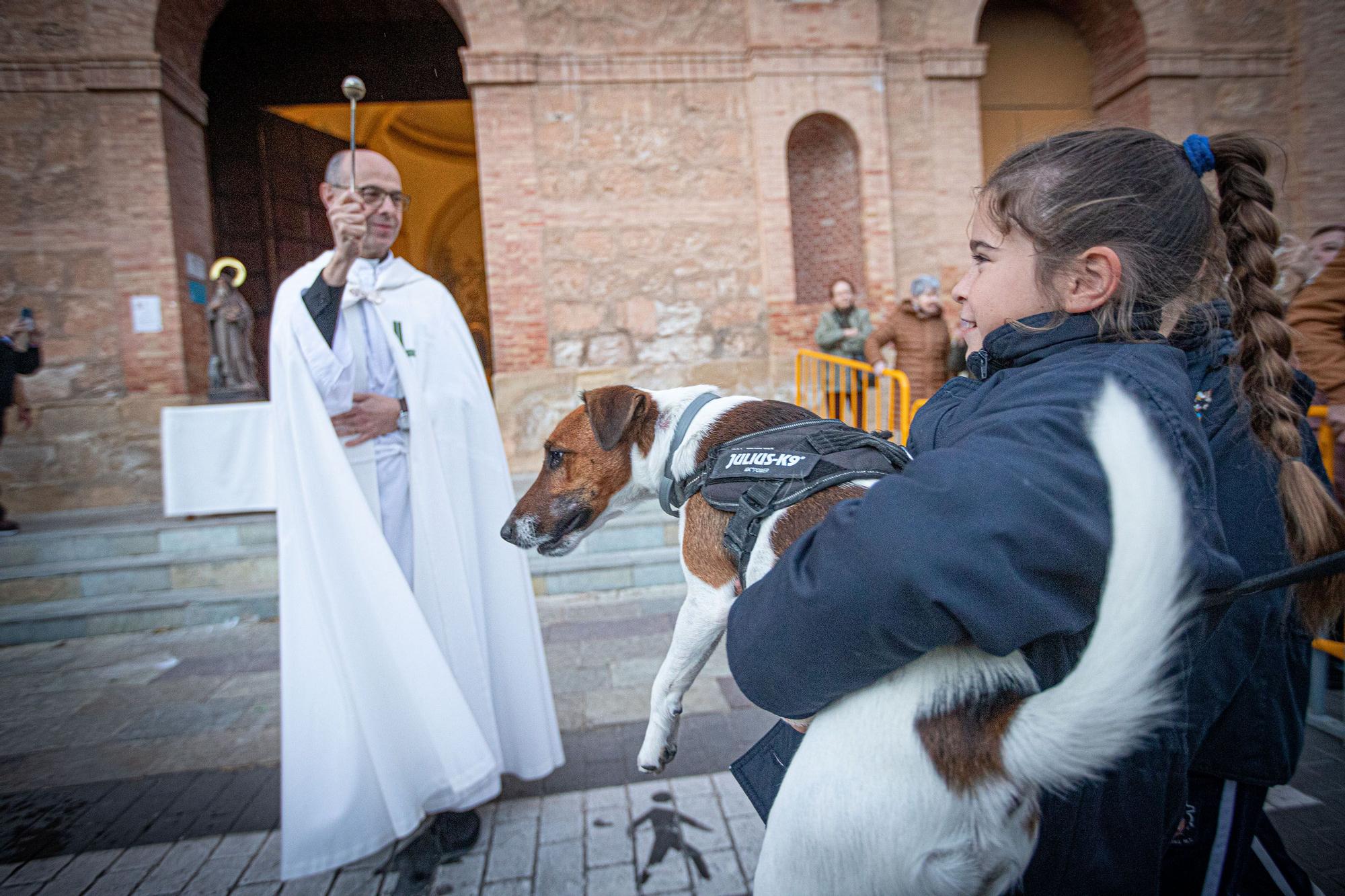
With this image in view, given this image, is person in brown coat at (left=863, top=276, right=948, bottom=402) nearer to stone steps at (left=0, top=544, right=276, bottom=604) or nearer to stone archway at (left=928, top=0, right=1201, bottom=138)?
stone archway at (left=928, top=0, right=1201, bottom=138)

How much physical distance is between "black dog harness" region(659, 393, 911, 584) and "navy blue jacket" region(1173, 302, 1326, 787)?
46cm

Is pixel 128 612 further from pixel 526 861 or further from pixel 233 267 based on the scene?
pixel 526 861

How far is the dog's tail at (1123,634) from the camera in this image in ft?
2.54

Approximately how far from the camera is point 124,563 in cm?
602

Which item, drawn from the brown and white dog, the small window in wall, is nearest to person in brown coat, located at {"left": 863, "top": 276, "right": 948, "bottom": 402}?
the small window in wall

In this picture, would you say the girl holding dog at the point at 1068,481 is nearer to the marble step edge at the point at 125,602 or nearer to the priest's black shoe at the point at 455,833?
the priest's black shoe at the point at 455,833

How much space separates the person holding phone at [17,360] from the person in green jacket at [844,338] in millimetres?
8206

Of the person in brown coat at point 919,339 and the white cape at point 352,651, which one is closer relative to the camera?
the white cape at point 352,651

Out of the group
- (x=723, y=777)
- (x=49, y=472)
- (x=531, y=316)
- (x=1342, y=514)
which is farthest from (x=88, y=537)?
(x=1342, y=514)

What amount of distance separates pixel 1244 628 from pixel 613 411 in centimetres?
113

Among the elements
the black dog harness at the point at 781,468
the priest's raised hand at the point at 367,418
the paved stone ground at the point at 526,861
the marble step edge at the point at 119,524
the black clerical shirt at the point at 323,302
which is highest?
the black clerical shirt at the point at 323,302

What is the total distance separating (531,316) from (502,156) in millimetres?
1977

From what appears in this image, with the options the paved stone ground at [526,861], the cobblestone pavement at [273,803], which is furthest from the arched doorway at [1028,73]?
the paved stone ground at [526,861]

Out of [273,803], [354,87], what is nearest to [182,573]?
[273,803]
